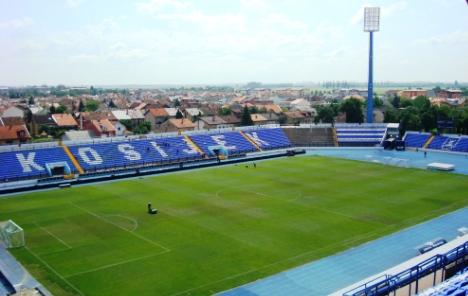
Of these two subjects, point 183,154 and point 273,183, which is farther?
point 183,154

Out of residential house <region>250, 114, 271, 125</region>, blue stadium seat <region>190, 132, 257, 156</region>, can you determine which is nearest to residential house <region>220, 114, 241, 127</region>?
residential house <region>250, 114, 271, 125</region>

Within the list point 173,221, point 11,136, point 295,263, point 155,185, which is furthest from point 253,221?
point 11,136

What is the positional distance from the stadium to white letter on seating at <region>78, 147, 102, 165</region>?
203mm

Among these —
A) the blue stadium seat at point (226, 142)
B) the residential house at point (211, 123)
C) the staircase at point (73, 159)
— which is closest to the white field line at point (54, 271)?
the staircase at point (73, 159)

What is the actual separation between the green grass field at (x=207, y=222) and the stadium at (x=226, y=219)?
0.11 meters

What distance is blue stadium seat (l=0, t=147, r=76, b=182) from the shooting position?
141 ft

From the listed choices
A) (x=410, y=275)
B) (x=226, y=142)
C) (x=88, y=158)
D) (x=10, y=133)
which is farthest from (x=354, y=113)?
(x=410, y=275)

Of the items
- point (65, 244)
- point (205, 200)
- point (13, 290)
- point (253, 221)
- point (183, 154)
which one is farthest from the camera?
point (183, 154)

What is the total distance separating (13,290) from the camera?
20219 millimetres

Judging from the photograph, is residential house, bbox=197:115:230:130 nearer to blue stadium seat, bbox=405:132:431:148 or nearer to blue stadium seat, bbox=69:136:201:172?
blue stadium seat, bbox=69:136:201:172

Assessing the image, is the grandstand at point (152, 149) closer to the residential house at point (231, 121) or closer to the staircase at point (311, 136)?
the staircase at point (311, 136)

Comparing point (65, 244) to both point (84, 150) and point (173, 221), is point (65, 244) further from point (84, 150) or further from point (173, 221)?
point (84, 150)

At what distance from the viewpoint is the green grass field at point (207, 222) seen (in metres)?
22.0

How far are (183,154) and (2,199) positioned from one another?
21014mm
